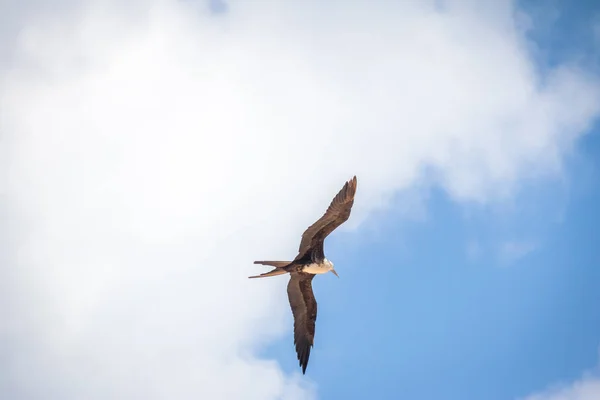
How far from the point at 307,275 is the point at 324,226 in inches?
108

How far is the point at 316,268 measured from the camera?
26172 mm

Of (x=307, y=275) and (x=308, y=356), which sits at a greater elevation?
(x=307, y=275)

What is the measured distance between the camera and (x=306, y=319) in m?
28.1

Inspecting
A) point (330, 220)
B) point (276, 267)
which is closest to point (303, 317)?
point (276, 267)

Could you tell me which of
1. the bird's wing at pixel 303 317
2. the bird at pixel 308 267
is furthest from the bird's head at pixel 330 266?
the bird's wing at pixel 303 317

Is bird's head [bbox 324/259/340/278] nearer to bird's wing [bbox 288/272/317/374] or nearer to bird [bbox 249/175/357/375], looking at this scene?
bird [bbox 249/175/357/375]

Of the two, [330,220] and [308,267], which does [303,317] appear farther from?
[330,220]

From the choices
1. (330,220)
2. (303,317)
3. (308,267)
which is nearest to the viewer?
(330,220)

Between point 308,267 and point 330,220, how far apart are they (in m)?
2.04

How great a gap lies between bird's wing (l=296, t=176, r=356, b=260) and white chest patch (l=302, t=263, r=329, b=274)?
1.59 feet

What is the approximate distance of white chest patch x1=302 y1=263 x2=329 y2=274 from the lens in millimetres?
26055

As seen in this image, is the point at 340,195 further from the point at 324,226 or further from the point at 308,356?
the point at 308,356

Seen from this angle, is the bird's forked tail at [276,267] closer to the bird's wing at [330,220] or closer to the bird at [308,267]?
the bird at [308,267]

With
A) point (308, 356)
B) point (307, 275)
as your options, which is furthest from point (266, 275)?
point (308, 356)
